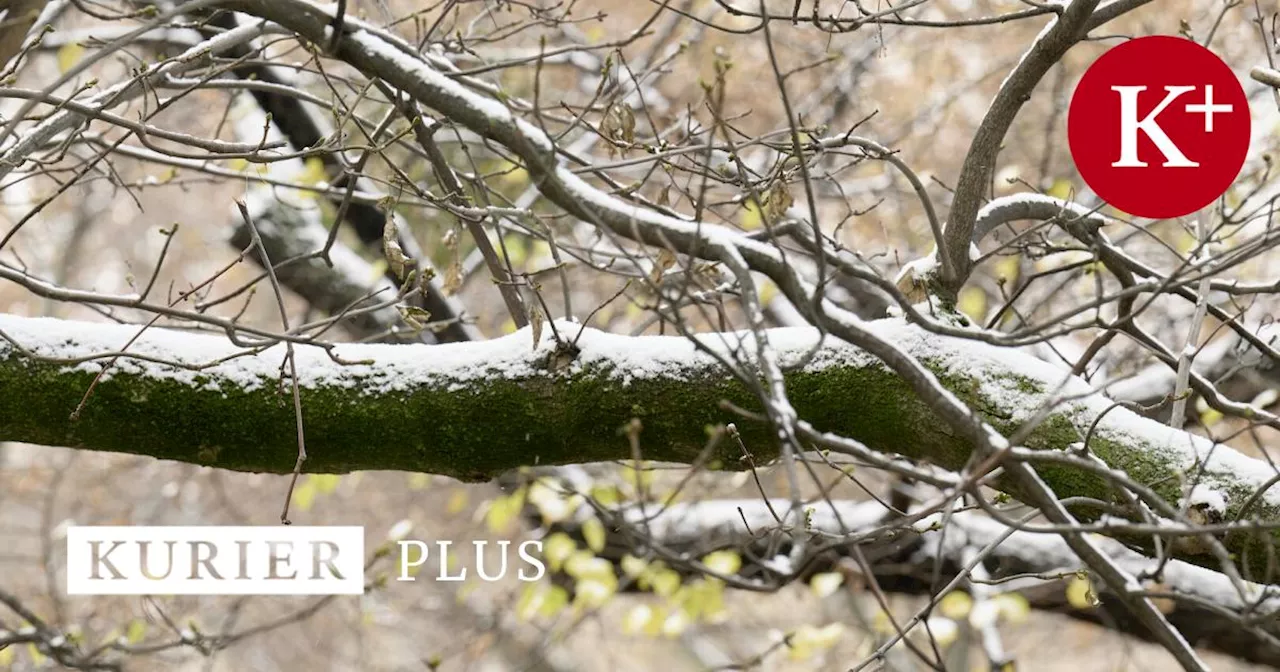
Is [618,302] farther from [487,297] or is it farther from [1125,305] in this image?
[1125,305]

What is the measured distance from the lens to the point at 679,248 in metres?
1.86

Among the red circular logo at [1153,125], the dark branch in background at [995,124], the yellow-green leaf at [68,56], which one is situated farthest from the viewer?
the yellow-green leaf at [68,56]

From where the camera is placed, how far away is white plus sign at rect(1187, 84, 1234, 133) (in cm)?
280

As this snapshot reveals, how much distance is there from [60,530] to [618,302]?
A: 329cm

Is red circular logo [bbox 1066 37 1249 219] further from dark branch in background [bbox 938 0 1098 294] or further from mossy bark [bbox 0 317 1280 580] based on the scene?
mossy bark [bbox 0 317 1280 580]

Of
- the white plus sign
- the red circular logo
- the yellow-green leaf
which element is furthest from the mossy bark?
the yellow-green leaf

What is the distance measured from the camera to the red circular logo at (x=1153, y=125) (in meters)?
2.72

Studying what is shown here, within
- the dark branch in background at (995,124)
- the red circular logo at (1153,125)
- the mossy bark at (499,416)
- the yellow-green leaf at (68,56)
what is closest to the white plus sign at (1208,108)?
the red circular logo at (1153,125)

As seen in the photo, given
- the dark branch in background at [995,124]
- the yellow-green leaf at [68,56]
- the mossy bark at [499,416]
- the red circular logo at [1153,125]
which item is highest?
the yellow-green leaf at [68,56]

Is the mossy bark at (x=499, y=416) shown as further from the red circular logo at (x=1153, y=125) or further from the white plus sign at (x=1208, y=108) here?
the white plus sign at (x=1208, y=108)

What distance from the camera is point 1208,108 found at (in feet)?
9.36

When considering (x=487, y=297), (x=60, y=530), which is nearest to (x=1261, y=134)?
(x=487, y=297)

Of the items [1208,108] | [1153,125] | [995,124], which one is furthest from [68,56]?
[1208,108]

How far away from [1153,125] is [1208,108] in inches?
11.3
